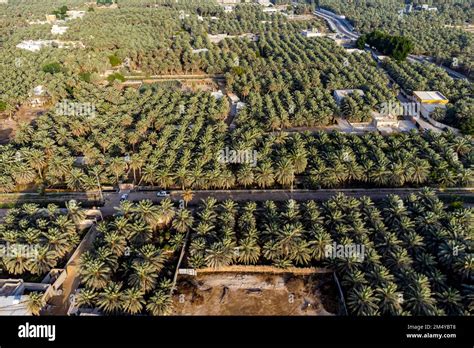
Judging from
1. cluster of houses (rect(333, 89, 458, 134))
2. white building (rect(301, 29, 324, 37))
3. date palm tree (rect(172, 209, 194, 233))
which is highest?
white building (rect(301, 29, 324, 37))

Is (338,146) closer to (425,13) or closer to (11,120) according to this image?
(11,120)

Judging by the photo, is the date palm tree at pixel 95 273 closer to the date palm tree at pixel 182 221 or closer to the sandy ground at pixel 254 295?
the sandy ground at pixel 254 295

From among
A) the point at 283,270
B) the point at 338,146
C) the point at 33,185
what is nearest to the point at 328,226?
the point at 283,270

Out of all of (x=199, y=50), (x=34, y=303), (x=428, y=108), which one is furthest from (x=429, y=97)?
(x=34, y=303)

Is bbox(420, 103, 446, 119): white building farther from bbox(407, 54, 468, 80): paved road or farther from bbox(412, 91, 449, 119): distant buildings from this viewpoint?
bbox(407, 54, 468, 80): paved road

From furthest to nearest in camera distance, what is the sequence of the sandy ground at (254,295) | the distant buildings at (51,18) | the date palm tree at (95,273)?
the distant buildings at (51,18)
the sandy ground at (254,295)
the date palm tree at (95,273)

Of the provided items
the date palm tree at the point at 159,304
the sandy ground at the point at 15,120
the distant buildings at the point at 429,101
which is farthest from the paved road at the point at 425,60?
the sandy ground at the point at 15,120

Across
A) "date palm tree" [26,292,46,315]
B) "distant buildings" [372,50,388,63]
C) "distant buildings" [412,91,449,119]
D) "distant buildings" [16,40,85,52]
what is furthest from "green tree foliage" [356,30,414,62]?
"date palm tree" [26,292,46,315]

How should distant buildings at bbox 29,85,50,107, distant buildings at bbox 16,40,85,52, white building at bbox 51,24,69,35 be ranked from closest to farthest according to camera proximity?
distant buildings at bbox 29,85,50,107, distant buildings at bbox 16,40,85,52, white building at bbox 51,24,69,35
